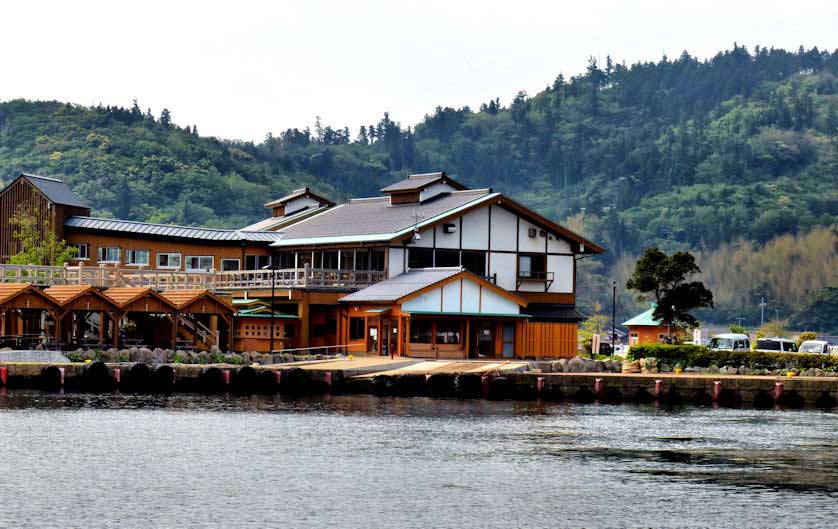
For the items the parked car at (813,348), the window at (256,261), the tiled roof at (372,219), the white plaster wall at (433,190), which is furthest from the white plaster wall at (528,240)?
the window at (256,261)

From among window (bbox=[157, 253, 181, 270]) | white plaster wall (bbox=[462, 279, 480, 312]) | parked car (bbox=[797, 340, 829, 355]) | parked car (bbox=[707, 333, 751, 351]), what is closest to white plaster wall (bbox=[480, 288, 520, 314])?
white plaster wall (bbox=[462, 279, 480, 312])

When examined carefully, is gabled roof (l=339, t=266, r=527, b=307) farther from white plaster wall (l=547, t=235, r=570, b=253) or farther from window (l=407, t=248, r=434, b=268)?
white plaster wall (l=547, t=235, r=570, b=253)

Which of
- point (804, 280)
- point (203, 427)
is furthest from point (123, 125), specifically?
point (203, 427)

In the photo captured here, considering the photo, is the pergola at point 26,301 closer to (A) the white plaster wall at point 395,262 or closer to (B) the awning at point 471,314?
(B) the awning at point 471,314

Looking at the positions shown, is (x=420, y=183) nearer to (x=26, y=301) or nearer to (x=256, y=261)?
(x=256, y=261)

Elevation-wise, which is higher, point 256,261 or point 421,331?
point 256,261

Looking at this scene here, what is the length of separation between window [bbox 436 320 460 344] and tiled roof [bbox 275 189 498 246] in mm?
6285

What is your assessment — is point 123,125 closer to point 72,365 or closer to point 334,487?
point 72,365

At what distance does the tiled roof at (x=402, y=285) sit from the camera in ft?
222

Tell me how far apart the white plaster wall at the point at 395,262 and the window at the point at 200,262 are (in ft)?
43.3

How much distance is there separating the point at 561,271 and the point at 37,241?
30148 mm

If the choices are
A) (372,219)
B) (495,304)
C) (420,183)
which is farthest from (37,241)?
(495,304)

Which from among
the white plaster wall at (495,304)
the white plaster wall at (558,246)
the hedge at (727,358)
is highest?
the white plaster wall at (558,246)

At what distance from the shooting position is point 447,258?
7556 centimetres
